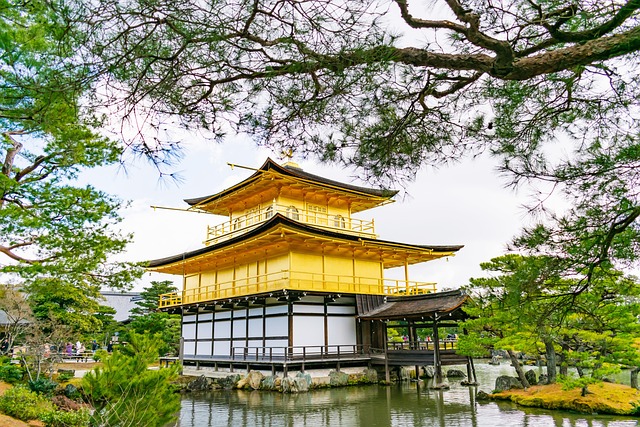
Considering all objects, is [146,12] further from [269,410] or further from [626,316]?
[269,410]

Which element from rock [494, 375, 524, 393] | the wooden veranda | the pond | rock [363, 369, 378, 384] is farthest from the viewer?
rock [363, 369, 378, 384]

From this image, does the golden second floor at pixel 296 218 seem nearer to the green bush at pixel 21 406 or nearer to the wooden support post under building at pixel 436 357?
the wooden support post under building at pixel 436 357

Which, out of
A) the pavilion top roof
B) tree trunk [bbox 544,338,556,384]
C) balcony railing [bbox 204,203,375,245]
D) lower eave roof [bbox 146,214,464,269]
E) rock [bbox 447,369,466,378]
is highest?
the pavilion top roof

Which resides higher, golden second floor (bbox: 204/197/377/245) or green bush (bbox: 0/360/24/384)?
golden second floor (bbox: 204/197/377/245)

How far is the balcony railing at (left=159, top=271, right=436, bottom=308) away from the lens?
16531mm

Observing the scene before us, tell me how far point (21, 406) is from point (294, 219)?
12.2m

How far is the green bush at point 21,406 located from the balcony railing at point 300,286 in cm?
787

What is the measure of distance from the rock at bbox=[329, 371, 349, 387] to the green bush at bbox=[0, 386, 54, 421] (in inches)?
340

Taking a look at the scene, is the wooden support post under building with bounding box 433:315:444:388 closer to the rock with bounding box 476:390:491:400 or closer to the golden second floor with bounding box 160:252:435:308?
the rock with bounding box 476:390:491:400

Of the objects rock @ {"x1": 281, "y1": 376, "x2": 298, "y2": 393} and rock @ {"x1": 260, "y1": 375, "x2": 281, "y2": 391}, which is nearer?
rock @ {"x1": 281, "y1": 376, "x2": 298, "y2": 393}

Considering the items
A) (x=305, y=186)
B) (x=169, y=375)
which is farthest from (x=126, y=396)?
(x=305, y=186)

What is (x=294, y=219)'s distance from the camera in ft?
64.3

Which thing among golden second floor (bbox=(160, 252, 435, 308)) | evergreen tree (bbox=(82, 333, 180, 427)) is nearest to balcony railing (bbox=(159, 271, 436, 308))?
golden second floor (bbox=(160, 252, 435, 308))

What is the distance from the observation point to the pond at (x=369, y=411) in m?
9.43
